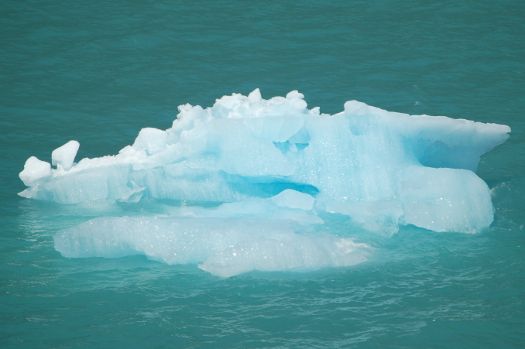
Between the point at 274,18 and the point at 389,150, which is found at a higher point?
the point at 274,18

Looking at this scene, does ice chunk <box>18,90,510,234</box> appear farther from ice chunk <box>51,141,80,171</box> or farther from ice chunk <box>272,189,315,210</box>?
ice chunk <box>51,141,80,171</box>

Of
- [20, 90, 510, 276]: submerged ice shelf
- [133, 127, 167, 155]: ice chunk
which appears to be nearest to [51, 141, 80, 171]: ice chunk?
[20, 90, 510, 276]: submerged ice shelf

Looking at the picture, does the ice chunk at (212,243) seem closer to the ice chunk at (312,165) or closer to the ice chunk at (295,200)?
the ice chunk at (295,200)

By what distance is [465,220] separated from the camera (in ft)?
27.0

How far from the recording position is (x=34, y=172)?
A: 9508mm

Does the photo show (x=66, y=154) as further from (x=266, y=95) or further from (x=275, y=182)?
(x=266, y=95)

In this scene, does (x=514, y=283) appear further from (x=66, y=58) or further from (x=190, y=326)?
(x=66, y=58)

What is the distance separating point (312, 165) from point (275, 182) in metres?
0.46

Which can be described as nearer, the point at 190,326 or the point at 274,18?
the point at 190,326

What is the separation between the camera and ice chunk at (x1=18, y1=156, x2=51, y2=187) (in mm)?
9523

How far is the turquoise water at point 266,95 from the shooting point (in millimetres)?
6367

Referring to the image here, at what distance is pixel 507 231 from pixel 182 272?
3.13 m

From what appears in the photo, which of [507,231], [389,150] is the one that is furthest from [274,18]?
[507,231]

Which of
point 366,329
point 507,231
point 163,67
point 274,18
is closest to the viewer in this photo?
point 366,329
